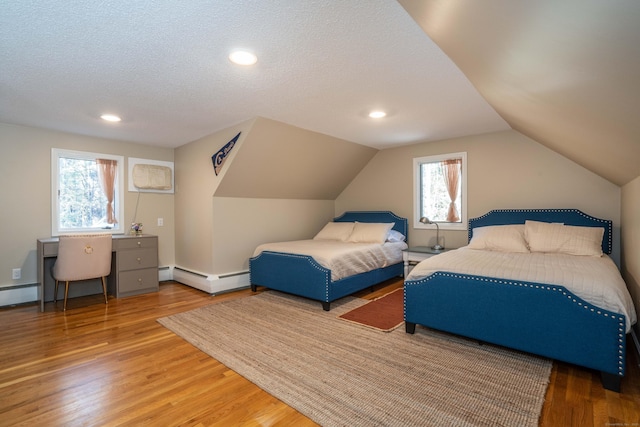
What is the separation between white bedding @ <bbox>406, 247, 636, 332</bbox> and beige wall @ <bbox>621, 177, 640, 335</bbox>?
0.15 meters

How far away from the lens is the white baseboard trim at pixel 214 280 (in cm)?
402

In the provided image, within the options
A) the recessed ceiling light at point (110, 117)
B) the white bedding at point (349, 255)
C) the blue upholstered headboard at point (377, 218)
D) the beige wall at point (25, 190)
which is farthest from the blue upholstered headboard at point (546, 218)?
the beige wall at point (25, 190)

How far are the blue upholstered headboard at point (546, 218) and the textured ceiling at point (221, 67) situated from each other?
3.79ft

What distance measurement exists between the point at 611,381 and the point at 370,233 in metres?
2.92

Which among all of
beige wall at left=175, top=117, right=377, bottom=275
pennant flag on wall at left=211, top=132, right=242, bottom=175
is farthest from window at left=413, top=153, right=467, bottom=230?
pennant flag on wall at left=211, top=132, right=242, bottom=175

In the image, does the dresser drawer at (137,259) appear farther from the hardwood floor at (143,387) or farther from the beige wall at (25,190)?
the hardwood floor at (143,387)

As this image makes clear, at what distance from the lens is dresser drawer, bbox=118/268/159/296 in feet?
13.0

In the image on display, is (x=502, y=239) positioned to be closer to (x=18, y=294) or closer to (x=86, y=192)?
(x=86, y=192)

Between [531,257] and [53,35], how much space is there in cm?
402

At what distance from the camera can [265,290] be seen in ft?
14.0

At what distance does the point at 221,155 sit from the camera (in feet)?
12.7

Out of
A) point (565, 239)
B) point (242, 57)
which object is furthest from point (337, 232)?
point (242, 57)

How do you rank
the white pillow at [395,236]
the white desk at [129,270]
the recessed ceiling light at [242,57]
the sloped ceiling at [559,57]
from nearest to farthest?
the sloped ceiling at [559,57] → the recessed ceiling light at [242,57] → the white desk at [129,270] → the white pillow at [395,236]

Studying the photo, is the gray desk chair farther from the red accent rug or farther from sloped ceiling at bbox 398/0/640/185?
sloped ceiling at bbox 398/0/640/185
